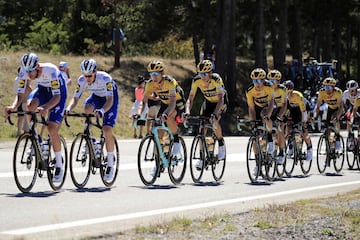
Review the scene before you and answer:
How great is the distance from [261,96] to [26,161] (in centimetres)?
579

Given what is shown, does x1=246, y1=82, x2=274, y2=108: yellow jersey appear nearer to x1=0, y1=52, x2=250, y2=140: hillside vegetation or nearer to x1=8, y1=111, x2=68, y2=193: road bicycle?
x1=8, y1=111, x2=68, y2=193: road bicycle

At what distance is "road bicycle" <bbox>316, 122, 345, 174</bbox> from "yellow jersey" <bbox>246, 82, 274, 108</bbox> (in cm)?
283

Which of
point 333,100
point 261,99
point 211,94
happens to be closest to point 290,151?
point 261,99

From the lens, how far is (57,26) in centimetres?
5772

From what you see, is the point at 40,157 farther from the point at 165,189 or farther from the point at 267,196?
the point at 267,196

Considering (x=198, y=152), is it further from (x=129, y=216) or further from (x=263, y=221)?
(x=263, y=221)

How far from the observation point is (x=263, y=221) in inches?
383

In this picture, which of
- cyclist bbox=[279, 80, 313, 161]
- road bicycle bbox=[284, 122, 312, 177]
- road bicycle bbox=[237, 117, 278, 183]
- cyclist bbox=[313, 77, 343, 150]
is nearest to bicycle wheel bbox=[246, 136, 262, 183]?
road bicycle bbox=[237, 117, 278, 183]

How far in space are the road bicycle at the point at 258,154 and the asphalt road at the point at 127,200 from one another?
0.28 meters

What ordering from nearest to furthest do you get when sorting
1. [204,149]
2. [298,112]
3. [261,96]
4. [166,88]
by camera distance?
[166,88] → [204,149] → [261,96] → [298,112]

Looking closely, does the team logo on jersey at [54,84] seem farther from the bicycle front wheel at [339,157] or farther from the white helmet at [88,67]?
the bicycle front wheel at [339,157]

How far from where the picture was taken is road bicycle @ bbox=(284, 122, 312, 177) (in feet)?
56.8

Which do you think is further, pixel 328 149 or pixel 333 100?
pixel 333 100

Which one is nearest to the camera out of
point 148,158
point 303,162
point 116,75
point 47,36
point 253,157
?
point 148,158
